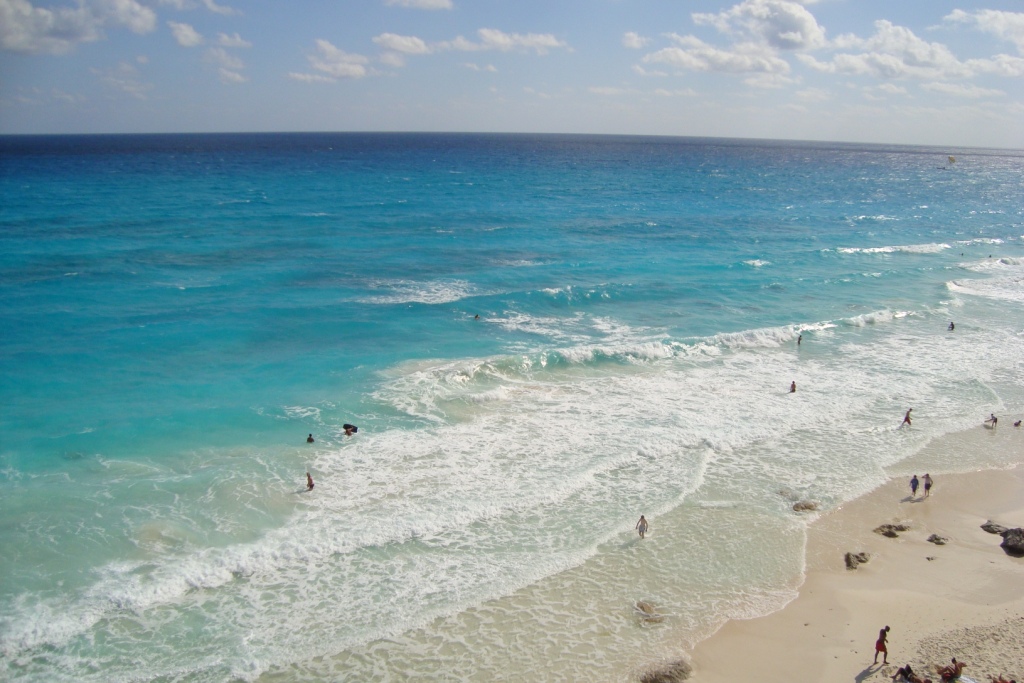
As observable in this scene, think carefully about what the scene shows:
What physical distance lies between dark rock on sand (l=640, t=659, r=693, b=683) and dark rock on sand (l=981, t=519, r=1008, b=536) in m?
12.1

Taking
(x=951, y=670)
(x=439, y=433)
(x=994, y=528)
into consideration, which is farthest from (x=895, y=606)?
(x=439, y=433)

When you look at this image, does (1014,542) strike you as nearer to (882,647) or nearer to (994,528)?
(994,528)

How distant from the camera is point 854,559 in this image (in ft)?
63.0

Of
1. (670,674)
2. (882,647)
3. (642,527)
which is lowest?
(670,674)

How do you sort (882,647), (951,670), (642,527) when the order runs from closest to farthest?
(951,670) < (882,647) < (642,527)

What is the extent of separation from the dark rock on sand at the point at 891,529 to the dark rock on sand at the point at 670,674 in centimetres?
915

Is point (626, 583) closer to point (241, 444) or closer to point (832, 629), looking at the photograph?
point (832, 629)

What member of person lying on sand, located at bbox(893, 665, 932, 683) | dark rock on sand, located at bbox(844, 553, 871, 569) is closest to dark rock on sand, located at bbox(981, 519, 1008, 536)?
dark rock on sand, located at bbox(844, 553, 871, 569)

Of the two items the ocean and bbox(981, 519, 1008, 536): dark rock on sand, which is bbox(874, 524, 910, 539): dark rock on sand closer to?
the ocean

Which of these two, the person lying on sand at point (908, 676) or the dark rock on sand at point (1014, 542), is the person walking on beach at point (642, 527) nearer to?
the person lying on sand at point (908, 676)

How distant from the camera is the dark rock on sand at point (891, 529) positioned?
67.5ft

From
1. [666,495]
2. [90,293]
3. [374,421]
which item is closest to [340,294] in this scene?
[90,293]

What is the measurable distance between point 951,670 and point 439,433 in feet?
55.9

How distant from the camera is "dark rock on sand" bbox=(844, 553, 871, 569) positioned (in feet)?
62.5
